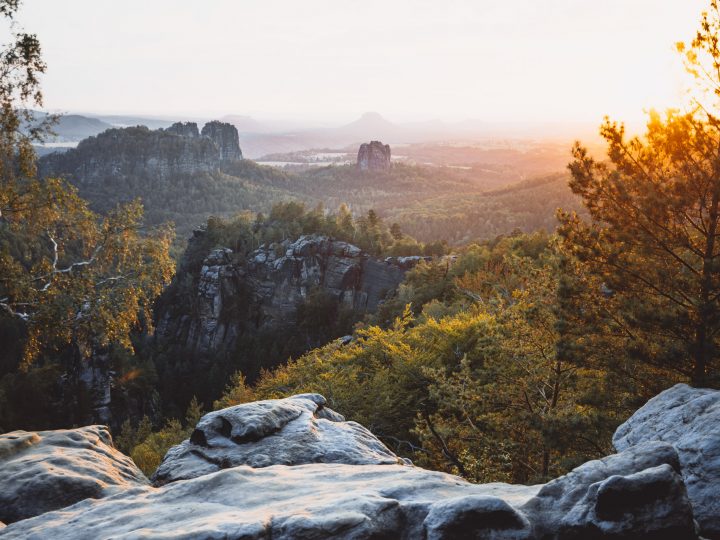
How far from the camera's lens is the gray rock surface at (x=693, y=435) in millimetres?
5953

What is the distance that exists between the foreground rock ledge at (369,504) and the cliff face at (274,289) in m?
76.2

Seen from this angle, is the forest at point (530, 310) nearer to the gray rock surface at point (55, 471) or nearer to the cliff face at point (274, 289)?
the gray rock surface at point (55, 471)

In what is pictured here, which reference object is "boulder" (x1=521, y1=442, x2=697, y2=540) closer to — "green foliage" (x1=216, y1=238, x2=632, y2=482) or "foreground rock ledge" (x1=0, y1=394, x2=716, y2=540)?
"foreground rock ledge" (x1=0, y1=394, x2=716, y2=540)

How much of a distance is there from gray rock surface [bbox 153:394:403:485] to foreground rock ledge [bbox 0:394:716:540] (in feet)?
0.16

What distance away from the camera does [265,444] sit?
9.55m

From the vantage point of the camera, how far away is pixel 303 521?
541cm

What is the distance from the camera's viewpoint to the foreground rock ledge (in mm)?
5141

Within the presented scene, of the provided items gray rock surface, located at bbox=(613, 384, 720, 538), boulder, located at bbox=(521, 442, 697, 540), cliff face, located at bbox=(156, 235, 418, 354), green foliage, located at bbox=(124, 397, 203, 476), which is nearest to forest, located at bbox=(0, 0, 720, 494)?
gray rock surface, located at bbox=(613, 384, 720, 538)

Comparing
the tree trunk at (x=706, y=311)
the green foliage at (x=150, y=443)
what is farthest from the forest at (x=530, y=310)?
the green foliage at (x=150, y=443)

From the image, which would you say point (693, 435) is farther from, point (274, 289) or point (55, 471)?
point (274, 289)

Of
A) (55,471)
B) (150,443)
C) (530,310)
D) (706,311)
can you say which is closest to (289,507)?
(55,471)

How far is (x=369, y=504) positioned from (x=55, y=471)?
19.2 ft

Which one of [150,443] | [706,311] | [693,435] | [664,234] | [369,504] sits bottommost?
[150,443]

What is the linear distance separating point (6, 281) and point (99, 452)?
8.04m
